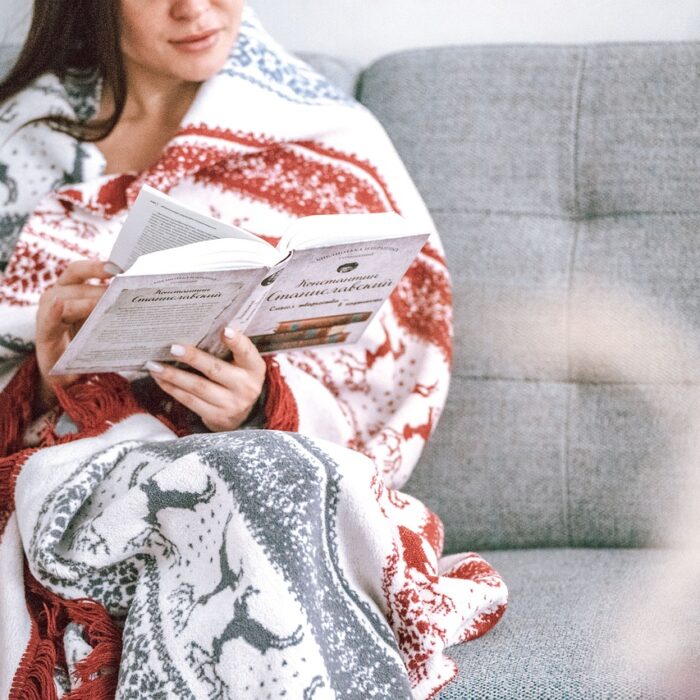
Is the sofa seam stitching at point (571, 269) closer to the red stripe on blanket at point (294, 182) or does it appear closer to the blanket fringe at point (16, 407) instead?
the red stripe on blanket at point (294, 182)

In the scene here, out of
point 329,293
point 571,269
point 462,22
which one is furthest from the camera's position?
point 462,22

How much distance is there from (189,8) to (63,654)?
2.54 feet

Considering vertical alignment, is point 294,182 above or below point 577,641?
above

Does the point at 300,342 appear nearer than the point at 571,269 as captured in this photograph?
Yes

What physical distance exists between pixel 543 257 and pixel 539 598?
484 mm

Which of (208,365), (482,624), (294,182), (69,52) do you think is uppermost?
(69,52)

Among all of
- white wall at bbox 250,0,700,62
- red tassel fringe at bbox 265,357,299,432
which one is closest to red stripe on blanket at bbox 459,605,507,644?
red tassel fringe at bbox 265,357,299,432

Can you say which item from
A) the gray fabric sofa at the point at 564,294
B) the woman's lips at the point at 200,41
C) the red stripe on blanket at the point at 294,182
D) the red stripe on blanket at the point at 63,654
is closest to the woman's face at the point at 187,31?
the woman's lips at the point at 200,41

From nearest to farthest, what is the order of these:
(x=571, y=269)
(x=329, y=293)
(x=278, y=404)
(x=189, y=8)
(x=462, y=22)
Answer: (x=329, y=293)
(x=278, y=404)
(x=189, y=8)
(x=571, y=269)
(x=462, y=22)

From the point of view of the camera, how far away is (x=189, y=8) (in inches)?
44.7

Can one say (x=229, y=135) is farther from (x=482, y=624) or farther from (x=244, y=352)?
(x=482, y=624)

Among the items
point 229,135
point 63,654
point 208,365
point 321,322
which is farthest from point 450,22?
point 63,654

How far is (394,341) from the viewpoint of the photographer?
1.23 m

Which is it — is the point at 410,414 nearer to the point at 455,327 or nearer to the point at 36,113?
the point at 455,327
